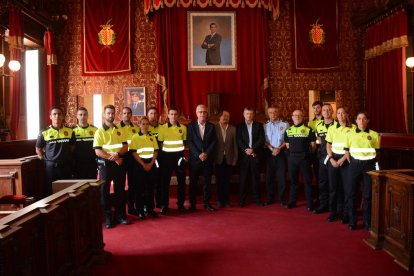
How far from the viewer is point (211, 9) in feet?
28.9

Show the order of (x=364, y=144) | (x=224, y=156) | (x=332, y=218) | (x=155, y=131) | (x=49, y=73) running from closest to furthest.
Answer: (x=364, y=144), (x=332, y=218), (x=155, y=131), (x=224, y=156), (x=49, y=73)

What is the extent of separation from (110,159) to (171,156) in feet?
3.47

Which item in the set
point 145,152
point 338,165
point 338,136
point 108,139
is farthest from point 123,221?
point 338,136

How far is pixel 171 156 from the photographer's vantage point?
554 cm

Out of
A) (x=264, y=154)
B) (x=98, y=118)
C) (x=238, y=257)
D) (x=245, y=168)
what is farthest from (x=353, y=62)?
(x=98, y=118)

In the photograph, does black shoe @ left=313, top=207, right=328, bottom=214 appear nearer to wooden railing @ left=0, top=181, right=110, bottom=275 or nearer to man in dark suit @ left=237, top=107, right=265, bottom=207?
man in dark suit @ left=237, top=107, right=265, bottom=207

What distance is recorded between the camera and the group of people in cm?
471

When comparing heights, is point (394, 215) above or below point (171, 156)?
below

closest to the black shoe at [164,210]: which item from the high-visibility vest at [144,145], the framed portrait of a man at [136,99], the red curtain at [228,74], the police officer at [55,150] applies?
the high-visibility vest at [144,145]

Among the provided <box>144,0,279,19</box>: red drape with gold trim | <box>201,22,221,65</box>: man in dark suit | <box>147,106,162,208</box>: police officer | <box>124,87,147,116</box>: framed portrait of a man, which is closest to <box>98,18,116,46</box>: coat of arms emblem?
<box>144,0,279,19</box>: red drape with gold trim

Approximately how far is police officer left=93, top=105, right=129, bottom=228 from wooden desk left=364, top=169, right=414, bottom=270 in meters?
2.95

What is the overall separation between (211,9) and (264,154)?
409 centimetres

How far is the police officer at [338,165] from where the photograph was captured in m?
4.76

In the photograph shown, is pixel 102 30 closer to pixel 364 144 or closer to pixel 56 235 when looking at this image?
pixel 364 144
